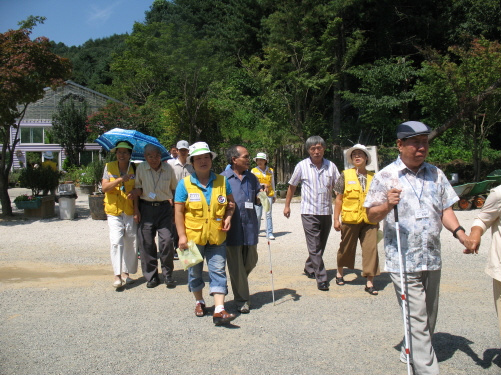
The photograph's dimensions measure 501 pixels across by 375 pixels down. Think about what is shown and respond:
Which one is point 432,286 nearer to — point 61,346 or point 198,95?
point 61,346

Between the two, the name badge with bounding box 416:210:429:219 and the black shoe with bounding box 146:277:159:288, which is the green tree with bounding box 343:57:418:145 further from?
the name badge with bounding box 416:210:429:219

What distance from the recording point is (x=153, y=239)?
6.39 meters

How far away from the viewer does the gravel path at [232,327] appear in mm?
3834

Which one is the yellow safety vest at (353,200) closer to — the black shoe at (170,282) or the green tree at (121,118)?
the black shoe at (170,282)

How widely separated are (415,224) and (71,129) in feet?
105

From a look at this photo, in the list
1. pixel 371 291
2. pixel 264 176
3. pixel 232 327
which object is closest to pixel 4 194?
pixel 264 176

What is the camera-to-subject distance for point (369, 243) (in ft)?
19.6

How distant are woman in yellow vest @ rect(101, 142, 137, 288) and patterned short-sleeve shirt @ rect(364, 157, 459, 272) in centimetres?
377

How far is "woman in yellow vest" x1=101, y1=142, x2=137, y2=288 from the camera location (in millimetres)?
6184

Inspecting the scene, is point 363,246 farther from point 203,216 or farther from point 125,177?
point 125,177

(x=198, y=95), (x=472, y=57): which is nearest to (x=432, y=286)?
(x=472, y=57)

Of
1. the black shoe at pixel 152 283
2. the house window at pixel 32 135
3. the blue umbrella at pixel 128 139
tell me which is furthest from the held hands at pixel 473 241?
the house window at pixel 32 135

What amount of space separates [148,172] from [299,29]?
648 inches

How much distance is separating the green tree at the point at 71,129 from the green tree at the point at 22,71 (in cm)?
2005
